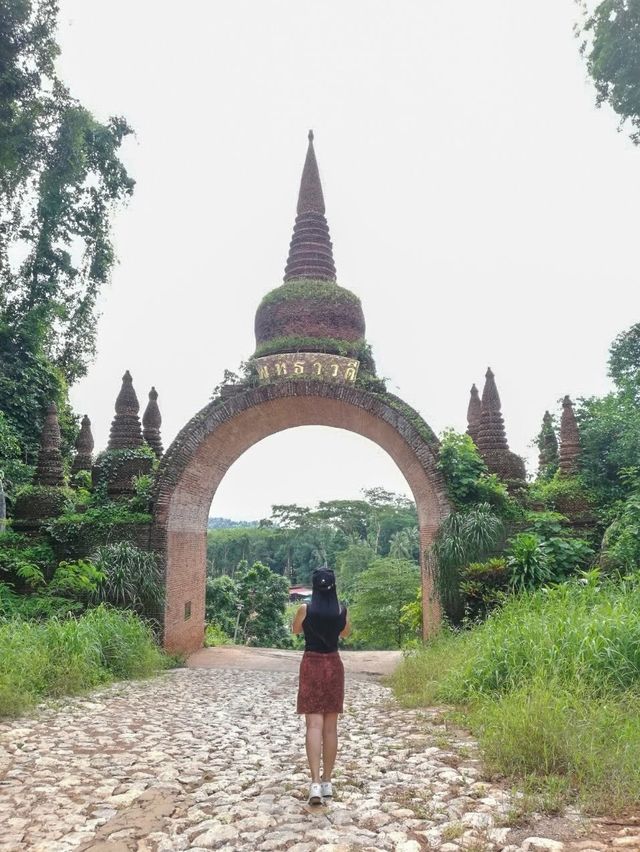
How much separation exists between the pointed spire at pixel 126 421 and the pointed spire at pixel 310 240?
14.5 ft

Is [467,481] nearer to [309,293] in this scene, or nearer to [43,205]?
[309,293]

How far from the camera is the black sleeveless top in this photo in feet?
12.2

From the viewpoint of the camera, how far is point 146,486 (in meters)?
10.9

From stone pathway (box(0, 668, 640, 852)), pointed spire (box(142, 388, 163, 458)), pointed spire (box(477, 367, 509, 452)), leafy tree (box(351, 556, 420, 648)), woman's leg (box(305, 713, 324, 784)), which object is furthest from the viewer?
leafy tree (box(351, 556, 420, 648))

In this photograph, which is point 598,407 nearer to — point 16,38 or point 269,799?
point 269,799

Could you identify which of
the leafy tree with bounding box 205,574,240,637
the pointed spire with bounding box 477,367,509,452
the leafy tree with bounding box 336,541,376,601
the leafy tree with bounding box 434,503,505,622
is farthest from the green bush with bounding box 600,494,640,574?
the leafy tree with bounding box 336,541,376,601

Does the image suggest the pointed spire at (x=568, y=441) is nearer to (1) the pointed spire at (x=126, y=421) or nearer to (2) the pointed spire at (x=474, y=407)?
(2) the pointed spire at (x=474, y=407)

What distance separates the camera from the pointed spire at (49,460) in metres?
11.5

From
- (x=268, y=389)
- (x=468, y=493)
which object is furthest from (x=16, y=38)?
(x=468, y=493)

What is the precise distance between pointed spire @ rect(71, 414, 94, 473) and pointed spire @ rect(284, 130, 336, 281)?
6.54 metres

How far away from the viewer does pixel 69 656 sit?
675cm

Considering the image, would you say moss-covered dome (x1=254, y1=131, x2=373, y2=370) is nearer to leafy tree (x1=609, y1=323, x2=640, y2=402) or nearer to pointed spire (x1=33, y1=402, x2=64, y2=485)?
pointed spire (x1=33, y1=402, x2=64, y2=485)

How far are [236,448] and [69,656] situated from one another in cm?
600

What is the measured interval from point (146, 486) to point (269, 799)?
803 cm
